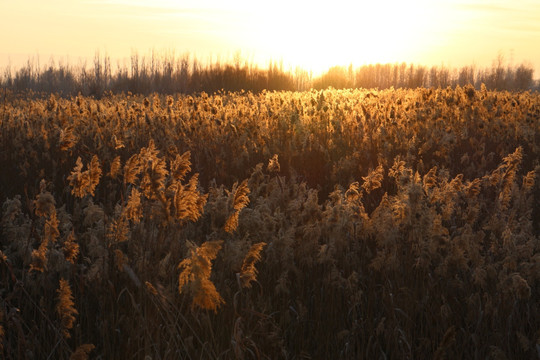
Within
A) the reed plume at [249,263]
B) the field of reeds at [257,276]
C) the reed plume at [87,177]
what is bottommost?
the field of reeds at [257,276]

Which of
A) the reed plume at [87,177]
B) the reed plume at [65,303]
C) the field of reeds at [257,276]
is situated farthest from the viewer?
the reed plume at [87,177]

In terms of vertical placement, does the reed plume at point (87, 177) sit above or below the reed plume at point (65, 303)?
above

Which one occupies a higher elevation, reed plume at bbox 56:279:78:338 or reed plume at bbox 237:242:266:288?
reed plume at bbox 237:242:266:288

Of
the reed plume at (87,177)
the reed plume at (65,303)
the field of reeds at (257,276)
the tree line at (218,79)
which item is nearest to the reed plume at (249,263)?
the field of reeds at (257,276)

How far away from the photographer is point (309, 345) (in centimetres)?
343

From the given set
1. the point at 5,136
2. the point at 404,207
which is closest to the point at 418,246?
the point at 404,207

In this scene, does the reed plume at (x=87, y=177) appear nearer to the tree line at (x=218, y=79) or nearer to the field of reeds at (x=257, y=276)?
the field of reeds at (x=257, y=276)

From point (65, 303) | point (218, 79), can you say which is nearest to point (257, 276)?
point (65, 303)

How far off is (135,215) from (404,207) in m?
1.89

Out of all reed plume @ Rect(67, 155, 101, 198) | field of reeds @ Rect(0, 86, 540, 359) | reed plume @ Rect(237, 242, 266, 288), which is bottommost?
field of reeds @ Rect(0, 86, 540, 359)

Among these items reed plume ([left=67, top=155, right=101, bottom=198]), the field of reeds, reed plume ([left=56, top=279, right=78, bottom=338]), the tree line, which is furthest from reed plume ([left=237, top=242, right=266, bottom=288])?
the tree line

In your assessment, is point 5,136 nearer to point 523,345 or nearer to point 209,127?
point 209,127

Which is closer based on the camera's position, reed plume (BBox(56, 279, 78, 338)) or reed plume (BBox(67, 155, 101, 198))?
reed plume (BBox(56, 279, 78, 338))

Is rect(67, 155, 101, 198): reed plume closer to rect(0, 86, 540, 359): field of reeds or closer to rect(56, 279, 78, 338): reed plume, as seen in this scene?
rect(0, 86, 540, 359): field of reeds
